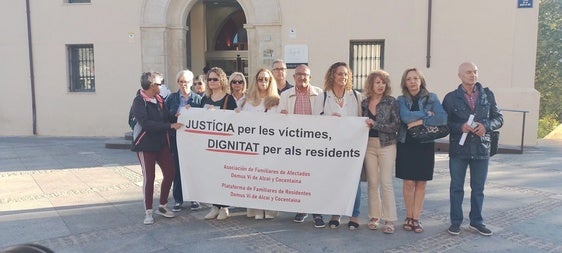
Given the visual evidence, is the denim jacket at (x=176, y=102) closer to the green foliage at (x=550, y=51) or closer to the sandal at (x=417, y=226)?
Result: the sandal at (x=417, y=226)

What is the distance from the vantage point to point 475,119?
4508 mm

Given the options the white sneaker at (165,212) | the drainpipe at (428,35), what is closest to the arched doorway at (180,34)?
the drainpipe at (428,35)

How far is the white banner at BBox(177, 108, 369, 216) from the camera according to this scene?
481 cm

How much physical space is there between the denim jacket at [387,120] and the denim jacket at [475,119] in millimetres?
589

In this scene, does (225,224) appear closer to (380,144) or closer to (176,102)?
(176,102)

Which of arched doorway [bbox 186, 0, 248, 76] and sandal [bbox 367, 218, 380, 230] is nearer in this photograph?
sandal [bbox 367, 218, 380, 230]

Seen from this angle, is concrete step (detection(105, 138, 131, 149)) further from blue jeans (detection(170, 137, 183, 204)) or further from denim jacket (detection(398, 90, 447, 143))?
denim jacket (detection(398, 90, 447, 143))

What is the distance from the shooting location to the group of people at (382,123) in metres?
4.54

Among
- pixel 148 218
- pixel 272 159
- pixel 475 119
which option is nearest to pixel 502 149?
pixel 475 119

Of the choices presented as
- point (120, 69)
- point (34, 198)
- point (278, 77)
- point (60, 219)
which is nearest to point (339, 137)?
point (278, 77)

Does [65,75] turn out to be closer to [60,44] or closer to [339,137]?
[60,44]

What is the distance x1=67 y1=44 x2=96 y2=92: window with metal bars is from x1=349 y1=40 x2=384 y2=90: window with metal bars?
7.69 m

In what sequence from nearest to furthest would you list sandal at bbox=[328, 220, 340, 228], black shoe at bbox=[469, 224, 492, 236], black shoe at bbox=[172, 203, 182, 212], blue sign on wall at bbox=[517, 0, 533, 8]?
1. black shoe at bbox=[469, 224, 492, 236]
2. sandal at bbox=[328, 220, 340, 228]
3. black shoe at bbox=[172, 203, 182, 212]
4. blue sign on wall at bbox=[517, 0, 533, 8]

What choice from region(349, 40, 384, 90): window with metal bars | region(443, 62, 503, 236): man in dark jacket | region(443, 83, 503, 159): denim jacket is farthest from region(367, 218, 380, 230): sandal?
region(349, 40, 384, 90): window with metal bars
